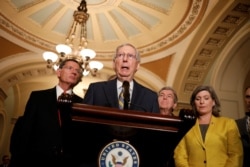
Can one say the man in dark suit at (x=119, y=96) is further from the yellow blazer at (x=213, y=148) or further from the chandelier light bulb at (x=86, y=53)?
the chandelier light bulb at (x=86, y=53)

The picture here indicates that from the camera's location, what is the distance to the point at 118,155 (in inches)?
42.9

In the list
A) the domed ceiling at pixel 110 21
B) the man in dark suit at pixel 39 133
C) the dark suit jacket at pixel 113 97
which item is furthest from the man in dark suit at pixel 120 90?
the domed ceiling at pixel 110 21

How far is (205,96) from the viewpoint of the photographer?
7.98 ft

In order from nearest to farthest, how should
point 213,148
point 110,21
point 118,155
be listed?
1. point 118,155
2. point 213,148
3. point 110,21

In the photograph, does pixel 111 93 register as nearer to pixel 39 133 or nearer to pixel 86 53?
pixel 39 133

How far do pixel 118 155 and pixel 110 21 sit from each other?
22.2 feet

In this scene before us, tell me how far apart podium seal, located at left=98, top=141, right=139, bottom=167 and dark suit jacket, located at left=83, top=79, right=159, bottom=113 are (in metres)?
0.34

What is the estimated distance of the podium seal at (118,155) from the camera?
1.08 m

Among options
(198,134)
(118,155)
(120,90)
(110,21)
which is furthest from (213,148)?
(110,21)

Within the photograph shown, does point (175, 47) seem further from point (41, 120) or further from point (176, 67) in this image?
point (41, 120)

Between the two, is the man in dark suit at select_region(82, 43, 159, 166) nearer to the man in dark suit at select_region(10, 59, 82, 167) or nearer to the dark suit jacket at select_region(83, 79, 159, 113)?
the dark suit jacket at select_region(83, 79, 159, 113)

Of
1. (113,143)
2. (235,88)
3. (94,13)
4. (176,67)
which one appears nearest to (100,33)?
(94,13)

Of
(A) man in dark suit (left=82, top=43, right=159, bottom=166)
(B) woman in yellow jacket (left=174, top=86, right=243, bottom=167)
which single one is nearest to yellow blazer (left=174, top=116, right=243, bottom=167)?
(B) woman in yellow jacket (left=174, top=86, right=243, bottom=167)

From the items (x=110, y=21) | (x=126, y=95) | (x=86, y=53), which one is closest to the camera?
(x=126, y=95)
